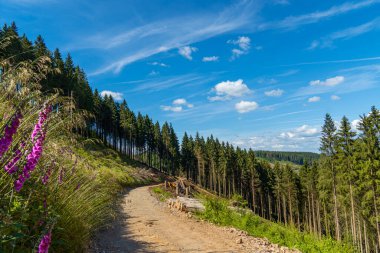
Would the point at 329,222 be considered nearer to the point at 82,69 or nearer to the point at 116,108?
the point at 116,108

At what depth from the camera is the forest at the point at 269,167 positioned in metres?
34.4

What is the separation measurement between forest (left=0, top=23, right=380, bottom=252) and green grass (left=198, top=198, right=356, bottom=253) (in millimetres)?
15003

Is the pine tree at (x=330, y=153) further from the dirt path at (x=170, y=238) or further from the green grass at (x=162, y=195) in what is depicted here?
the dirt path at (x=170, y=238)

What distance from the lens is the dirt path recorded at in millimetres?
Answer: 7621

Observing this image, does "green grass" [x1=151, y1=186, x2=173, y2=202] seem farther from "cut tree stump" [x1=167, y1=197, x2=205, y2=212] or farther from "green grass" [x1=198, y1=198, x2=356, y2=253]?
"green grass" [x1=198, y1=198, x2=356, y2=253]

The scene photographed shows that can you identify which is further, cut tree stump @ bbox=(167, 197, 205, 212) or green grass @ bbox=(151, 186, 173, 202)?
green grass @ bbox=(151, 186, 173, 202)

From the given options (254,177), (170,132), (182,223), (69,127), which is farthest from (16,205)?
(170,132)

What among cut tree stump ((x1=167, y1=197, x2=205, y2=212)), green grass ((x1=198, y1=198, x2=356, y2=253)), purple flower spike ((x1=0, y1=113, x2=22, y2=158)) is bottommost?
green grass ((x1=198, y1=198, x2=356, y2=253))

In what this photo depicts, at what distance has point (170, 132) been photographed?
9225cm

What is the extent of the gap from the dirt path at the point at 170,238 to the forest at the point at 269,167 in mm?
14806

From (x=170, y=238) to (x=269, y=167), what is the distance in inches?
3207

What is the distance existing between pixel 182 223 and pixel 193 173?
282 ft

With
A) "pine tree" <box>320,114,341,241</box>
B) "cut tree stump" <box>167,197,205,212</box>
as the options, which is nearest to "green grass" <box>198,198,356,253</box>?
"cut tree stump" <box>167,197,205,212</box>

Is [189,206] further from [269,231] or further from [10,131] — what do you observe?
[10,131]
